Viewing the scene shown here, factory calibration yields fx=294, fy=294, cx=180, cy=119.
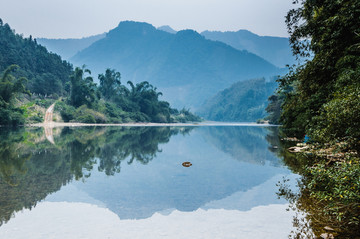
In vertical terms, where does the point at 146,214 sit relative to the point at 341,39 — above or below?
below

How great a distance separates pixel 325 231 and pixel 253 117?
7362 inches

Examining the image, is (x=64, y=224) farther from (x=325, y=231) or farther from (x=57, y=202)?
(x=325, y=231)

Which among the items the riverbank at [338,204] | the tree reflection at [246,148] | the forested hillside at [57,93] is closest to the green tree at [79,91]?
the forested hillside at [57,93]

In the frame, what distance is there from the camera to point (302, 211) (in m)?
7.41

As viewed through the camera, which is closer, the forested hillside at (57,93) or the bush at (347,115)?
the bush at (347,115)

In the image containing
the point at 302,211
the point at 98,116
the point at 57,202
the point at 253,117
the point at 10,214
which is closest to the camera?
the point at 10,214

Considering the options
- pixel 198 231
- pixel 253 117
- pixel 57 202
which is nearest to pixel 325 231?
pixel 198 231

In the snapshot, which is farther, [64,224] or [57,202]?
[57,202]

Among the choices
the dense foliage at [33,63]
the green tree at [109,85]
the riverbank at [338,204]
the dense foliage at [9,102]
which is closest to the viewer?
the riverbank at [338,204]

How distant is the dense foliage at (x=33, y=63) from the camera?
8419 centimetres

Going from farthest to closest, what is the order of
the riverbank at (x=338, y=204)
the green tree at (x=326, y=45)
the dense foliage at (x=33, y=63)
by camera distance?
1. the dense foliage at (x=33, y=63)
2. the green tree at (x=326, y=45)
3. the riverbank at (x=338, y=204)

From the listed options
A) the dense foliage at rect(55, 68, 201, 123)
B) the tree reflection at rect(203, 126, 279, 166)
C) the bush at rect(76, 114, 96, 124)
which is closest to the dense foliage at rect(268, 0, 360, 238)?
the tree reflection at rect(203, 126, 279, 166)

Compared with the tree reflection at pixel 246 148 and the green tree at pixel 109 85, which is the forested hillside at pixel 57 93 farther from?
the tree reflection at pixel 246 148

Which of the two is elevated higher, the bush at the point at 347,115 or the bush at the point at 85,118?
the bush at the point at 347,115
